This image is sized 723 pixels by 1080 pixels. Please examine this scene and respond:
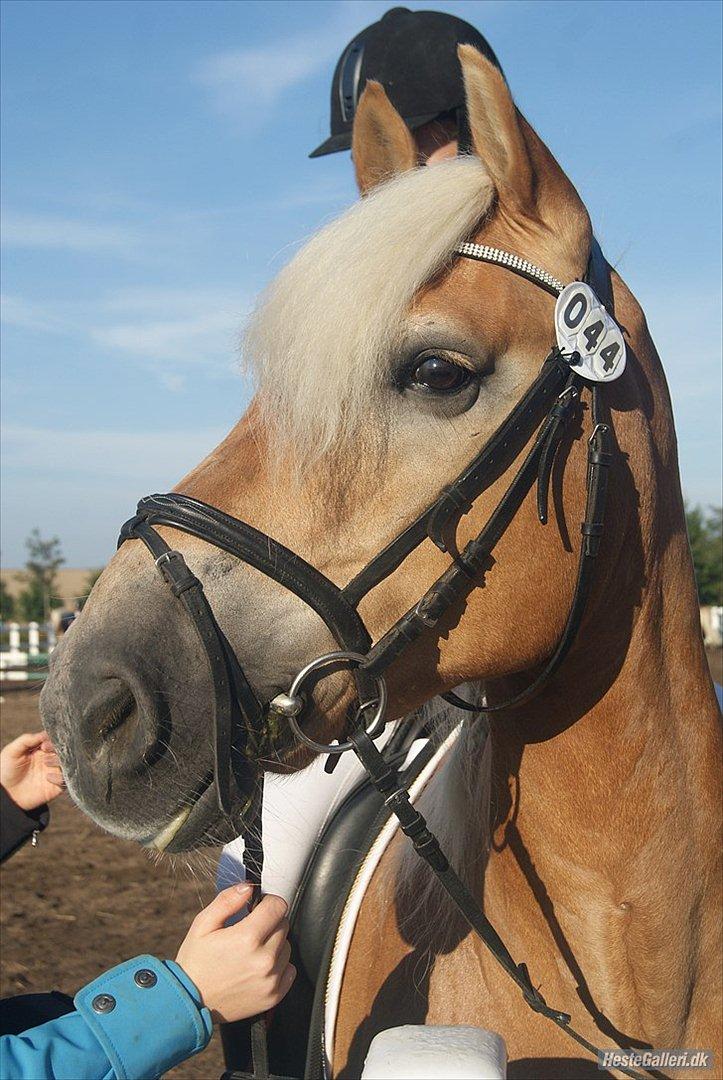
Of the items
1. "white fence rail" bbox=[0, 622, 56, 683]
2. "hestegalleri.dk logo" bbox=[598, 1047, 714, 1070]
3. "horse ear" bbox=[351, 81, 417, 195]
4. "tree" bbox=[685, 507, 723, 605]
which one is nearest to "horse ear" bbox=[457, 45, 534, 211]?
"horse ear" bbox=[351, 81, 417, 195]

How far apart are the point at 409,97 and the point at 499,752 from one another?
2634 mm

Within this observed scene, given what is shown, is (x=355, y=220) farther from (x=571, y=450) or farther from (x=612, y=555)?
(x=612, y=555)

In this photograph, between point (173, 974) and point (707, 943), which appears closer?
point (173, 974)

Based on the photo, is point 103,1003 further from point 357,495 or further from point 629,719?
point 629,719

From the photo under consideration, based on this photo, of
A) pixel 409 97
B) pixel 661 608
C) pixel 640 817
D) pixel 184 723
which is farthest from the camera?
pixel 409 97

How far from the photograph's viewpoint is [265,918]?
1.69m

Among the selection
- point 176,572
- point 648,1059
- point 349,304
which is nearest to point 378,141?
point 349,304

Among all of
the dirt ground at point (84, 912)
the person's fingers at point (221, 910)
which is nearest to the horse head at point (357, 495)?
the person's fingers at point (221, 910)

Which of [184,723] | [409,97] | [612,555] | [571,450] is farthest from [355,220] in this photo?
[409,97]

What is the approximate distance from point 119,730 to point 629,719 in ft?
3.19

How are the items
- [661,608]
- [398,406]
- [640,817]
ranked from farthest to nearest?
[661,608] < [640,817] < [398,406]

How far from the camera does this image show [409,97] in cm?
369

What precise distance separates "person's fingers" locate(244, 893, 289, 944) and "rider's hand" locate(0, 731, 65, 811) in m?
0.71

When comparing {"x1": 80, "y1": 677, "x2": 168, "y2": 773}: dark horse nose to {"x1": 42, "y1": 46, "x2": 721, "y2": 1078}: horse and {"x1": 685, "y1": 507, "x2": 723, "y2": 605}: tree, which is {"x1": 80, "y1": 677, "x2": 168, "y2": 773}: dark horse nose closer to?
{"x1": 42, "y1": 46, "x2": 721, "y2": 1078}: horse
